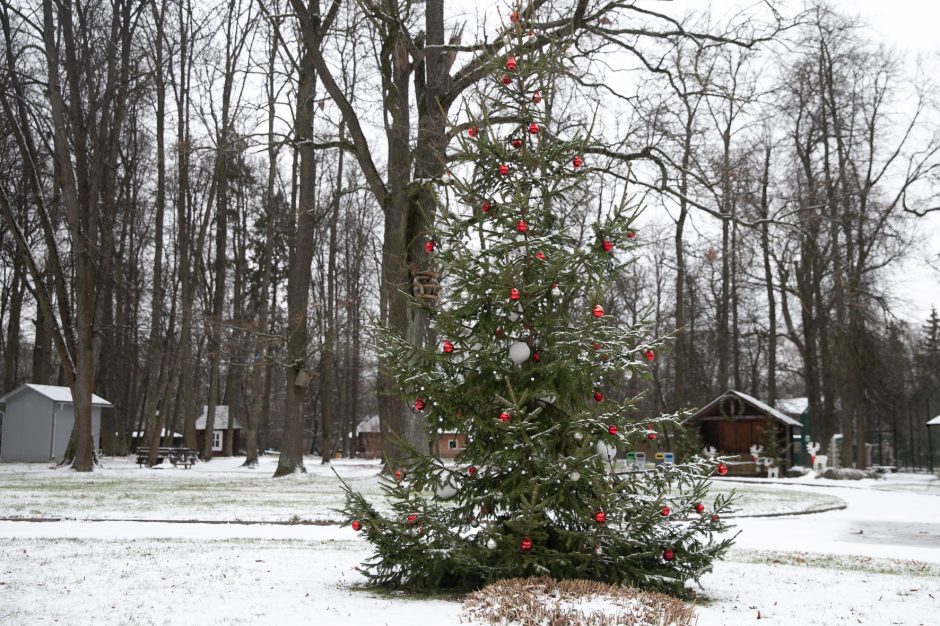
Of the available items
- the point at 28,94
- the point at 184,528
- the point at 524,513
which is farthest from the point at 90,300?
the point at 524,513

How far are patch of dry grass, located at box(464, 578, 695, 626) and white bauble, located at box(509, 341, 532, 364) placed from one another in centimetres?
164

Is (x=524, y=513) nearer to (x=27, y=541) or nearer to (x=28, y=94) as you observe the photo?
(x=27, y=541)

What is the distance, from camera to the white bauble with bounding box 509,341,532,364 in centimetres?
640

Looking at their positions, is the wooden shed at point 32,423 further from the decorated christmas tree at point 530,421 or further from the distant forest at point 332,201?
the decorated christmas tree at point 530,421

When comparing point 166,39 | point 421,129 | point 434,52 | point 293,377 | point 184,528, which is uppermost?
point 166,39

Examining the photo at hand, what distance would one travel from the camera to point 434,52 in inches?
599

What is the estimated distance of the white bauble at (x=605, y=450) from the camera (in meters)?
6.23

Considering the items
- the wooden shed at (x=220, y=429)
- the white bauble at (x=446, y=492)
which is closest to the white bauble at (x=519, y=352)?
the white bauble at (x=446, y=492)

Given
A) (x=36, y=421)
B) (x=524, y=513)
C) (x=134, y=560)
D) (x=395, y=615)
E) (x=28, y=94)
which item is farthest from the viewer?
(x=36, y=421)

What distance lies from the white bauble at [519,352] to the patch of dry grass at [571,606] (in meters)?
1.64

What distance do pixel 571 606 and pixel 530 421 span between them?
164 centimetres

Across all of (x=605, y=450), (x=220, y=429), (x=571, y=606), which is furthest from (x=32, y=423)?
(x=571, y=606)

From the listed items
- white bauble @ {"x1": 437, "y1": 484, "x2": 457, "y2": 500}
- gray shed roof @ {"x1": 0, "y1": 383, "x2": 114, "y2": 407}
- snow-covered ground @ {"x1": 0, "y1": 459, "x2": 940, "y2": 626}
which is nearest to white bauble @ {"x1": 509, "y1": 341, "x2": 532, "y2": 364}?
white bauble @ {"x1": 437, "y1": 484, "x2": 457, "y2": 500}

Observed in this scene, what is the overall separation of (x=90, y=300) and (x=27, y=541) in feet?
57.7
